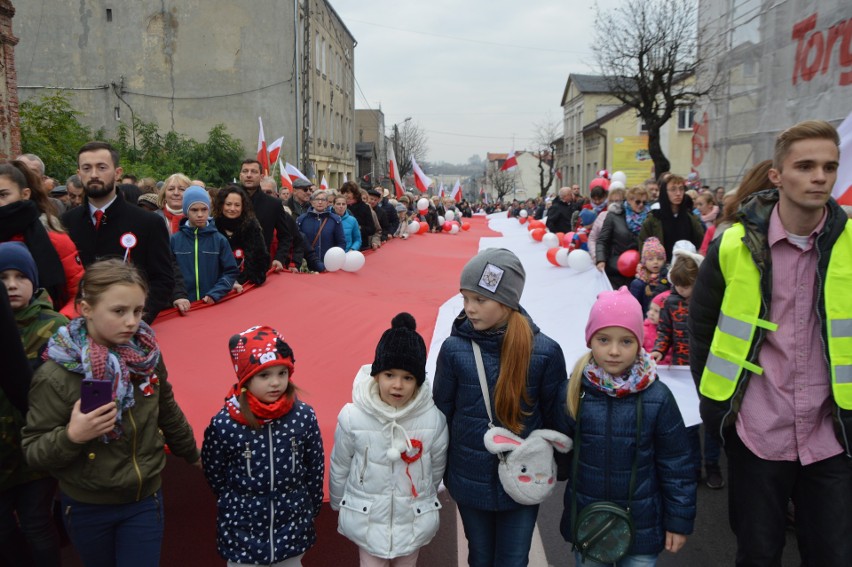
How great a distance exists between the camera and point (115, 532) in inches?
114

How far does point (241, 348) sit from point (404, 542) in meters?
1.12

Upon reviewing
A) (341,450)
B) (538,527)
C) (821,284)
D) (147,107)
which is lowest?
(538,527)

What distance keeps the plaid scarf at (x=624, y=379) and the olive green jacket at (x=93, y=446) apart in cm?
184

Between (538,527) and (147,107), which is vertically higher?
(147,107)

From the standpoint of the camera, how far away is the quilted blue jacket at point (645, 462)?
2.92 m

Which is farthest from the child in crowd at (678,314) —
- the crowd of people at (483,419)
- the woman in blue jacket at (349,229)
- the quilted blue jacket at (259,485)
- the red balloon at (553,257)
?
the woman in blue jacket at (349,229)

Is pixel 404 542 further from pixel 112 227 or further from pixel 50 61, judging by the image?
pixel 50 61

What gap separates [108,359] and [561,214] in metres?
13.2

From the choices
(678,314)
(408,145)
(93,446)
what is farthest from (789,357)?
(408,145)

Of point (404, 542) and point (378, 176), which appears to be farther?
point (378, 176)

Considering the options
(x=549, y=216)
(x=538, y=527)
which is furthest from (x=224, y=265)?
(x=549, y=216)

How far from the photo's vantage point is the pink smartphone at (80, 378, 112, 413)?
8.39ft

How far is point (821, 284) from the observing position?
2.74m

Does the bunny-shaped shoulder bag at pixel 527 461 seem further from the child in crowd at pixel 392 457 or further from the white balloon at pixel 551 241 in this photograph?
the white balloon at pixel 551 241
